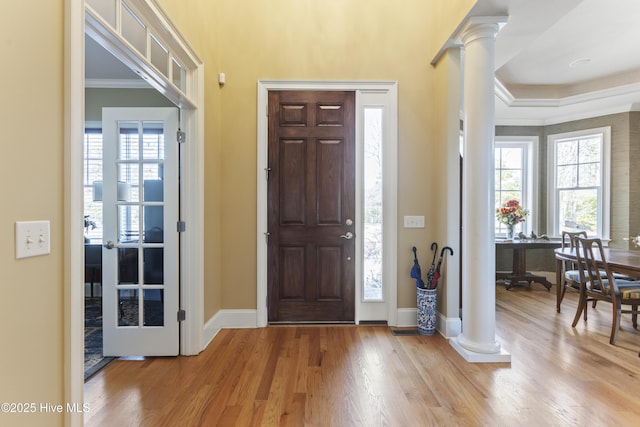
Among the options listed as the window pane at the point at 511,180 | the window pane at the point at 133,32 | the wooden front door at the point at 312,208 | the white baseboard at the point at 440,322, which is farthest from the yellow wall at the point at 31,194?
the window pane at the point at 511,180

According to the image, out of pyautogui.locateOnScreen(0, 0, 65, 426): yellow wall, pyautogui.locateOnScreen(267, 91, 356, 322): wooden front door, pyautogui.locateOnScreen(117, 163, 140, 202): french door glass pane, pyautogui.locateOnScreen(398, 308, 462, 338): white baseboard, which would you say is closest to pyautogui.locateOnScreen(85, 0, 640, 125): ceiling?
pyautogui.locateOnScreen(117, 163, 140, 202): french door glass pane

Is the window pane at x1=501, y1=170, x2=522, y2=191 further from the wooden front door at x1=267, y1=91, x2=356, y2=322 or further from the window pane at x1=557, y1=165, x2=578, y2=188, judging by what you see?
the wooden front door at x1=267, y1=91, x2=356, y2=322

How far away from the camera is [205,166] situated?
2.77 meters

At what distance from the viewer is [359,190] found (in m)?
3.26

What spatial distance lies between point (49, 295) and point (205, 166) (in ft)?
5.86

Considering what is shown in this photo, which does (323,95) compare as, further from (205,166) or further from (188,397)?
(188,397)

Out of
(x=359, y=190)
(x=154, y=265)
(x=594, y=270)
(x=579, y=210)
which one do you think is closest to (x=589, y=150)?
(x=579, y=210)

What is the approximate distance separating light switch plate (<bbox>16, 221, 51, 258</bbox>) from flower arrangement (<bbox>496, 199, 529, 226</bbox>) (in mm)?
5785

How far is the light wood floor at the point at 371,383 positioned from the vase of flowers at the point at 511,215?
2.26 m

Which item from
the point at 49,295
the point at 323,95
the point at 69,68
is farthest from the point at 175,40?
the point at 49,295

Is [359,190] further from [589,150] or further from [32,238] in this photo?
[589,150]

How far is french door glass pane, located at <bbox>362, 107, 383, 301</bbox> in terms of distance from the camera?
10.8ft

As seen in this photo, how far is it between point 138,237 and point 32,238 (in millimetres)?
1592

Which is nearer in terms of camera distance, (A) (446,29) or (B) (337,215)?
(A) (446,29)
